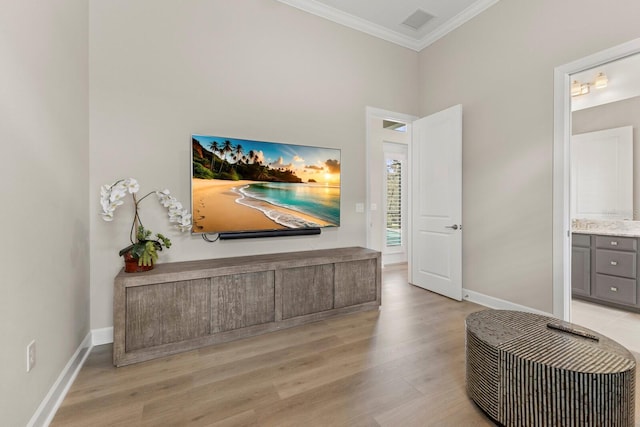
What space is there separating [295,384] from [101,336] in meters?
1.78

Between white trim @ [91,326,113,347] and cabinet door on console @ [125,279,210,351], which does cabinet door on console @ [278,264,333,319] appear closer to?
cabinet door on console @ [125,279,210,351]

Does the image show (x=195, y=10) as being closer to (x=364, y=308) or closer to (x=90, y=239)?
(x=90, y=239)

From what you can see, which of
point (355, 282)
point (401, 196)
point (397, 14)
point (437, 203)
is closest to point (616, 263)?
point (437, 203)

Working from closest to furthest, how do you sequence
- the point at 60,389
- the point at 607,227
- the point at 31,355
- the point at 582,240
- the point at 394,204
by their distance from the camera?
the point at 31,355 < the point at 60,389 < the point at 582,240 < the point at 607,227 < the point at 394,204

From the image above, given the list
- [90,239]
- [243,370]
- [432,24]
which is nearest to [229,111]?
[90,239]

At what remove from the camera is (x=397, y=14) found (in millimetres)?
3467

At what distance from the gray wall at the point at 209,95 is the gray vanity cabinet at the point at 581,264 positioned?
2.68 m

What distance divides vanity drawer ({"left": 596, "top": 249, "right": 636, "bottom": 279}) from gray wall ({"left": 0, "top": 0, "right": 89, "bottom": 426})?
201 inches

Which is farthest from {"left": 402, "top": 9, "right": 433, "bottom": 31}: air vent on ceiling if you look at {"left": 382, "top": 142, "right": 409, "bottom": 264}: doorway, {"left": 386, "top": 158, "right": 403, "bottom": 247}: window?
{"left": 386, "top": 158, "right": 403, "bottom": 247}: window

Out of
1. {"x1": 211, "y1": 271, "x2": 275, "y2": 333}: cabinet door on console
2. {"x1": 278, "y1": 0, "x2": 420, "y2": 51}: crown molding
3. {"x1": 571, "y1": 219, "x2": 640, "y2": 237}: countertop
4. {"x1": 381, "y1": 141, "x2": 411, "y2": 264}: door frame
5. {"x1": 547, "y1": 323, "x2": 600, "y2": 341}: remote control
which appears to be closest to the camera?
{"x1": 547, "y1": 323, "x2": 600, "y2": 341}: remote control

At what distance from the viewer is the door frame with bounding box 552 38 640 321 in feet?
8.66

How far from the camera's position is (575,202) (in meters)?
4.12

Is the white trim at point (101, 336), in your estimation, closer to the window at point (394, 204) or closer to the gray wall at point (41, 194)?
the gray wall at point (41, 194)

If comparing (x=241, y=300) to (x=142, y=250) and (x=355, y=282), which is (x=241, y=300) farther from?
(x=355, y=282)
